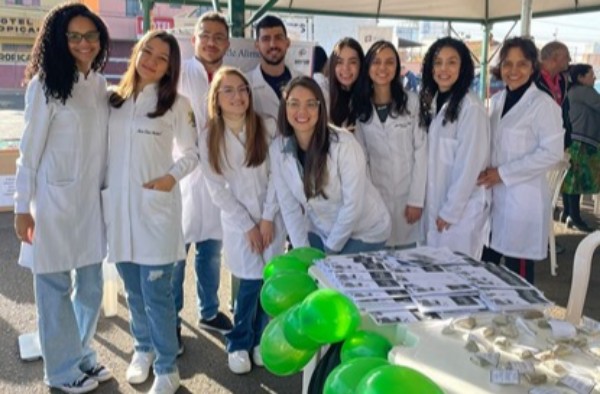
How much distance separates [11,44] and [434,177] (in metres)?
20.3

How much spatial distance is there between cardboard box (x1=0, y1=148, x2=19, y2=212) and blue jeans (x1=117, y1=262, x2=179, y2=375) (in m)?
3.69

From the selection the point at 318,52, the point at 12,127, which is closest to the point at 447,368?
the point at 318,52

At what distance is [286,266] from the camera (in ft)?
6.06

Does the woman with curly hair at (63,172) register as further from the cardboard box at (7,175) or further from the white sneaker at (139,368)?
the cardboard box at (7,175)

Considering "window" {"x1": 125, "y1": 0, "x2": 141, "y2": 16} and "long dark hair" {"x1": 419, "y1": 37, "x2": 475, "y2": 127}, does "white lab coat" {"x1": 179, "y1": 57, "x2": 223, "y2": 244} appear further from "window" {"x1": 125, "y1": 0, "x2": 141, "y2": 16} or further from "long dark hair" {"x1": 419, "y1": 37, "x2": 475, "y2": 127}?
"window" {"x1": 125, "y1": 0, "x2": 141, "y2": 16}

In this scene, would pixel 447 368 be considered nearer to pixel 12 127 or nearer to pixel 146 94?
pixel 146 94

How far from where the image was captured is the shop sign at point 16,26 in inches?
748

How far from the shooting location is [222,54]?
3008 millimetres

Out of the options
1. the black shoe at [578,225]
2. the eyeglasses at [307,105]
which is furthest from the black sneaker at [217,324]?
the black shoe at [578,225]

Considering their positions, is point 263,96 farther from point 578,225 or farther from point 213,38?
point 578,225

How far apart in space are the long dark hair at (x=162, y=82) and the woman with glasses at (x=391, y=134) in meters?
0.86

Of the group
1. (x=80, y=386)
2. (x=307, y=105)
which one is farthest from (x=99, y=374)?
(x=307, y=105)

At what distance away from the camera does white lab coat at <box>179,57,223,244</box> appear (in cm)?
289

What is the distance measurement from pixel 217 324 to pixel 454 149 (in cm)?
162
